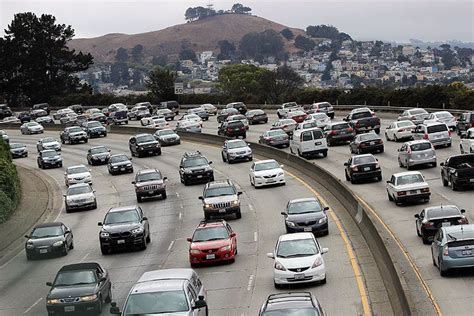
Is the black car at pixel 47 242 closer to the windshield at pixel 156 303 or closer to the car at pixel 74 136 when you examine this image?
the windshield at pixel 156 303

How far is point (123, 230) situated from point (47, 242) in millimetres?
3081

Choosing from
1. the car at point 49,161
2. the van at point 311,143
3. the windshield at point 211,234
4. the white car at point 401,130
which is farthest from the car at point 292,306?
the car at point 49,161

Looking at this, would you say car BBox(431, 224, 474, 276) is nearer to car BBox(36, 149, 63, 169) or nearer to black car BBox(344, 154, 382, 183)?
black car BBox(344, 154, 382, 183)

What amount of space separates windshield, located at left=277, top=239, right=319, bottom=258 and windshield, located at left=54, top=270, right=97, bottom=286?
5.23m

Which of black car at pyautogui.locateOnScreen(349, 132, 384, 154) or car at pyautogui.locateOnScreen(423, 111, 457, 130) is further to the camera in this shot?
car at pyautogui.locateOnScreen(423, 111, 457, 130)

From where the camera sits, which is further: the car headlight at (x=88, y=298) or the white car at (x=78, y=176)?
the white car at (x=78, y=176)

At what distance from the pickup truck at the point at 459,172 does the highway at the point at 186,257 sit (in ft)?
22.5

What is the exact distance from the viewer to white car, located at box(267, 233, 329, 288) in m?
25.9

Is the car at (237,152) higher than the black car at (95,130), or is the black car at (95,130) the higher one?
the car at (237,152)

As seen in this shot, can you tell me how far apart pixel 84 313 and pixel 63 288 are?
1.02 meters

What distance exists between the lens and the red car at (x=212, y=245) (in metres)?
30.8

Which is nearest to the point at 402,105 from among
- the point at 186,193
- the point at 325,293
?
the point at 186,193

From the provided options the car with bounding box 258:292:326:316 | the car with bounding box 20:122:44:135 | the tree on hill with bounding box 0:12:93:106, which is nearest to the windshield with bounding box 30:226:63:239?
the car with bounding box 258:292:326:316

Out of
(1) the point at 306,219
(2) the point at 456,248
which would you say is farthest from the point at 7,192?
(2) the point at 456,248
